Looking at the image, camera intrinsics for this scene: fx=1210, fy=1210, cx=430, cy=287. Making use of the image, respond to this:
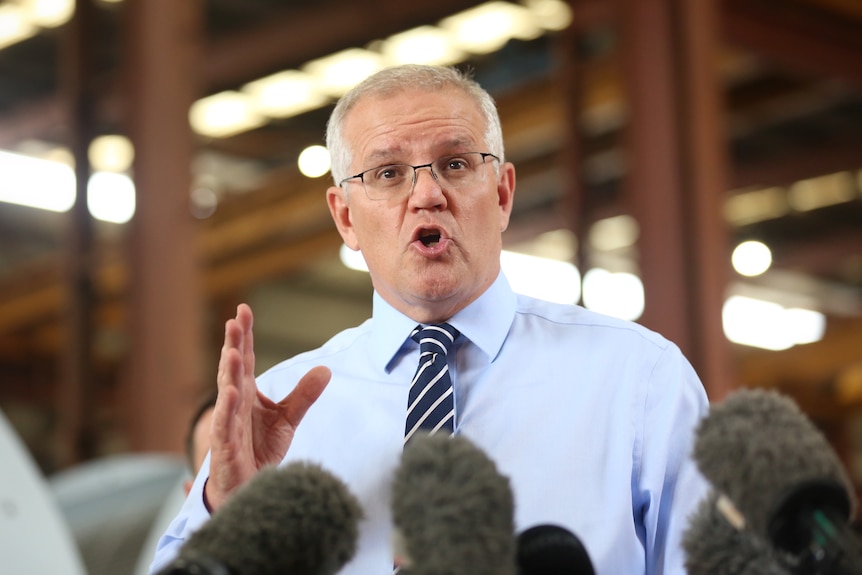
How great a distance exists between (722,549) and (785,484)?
0.56 feet

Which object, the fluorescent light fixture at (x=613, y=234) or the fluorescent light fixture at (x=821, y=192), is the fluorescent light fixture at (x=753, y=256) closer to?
the fluorescent light fixture at (x=821, y=192)

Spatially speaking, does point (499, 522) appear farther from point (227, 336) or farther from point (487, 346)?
point (487, 346)

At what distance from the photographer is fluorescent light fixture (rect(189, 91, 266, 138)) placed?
11891mm

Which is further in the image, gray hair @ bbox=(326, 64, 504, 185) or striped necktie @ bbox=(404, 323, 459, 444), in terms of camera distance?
gray hair @ bbox=(326, 64, 504, 185)

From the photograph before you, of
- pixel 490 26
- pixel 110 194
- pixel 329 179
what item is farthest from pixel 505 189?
pixel 110 194

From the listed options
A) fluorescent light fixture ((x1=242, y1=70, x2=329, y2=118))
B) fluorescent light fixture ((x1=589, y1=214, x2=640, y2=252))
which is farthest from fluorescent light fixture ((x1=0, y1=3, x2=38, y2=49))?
fluorescent light fixture ((x1=589, y1=214, x2=640, y2=252))

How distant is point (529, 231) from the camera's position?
1504 cm

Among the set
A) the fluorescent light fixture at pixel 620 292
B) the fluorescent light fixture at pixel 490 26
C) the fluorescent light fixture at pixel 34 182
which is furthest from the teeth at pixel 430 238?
the fluorescent light fixture at pixel 620 292

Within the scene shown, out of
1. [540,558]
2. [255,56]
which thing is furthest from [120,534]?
[255,56]

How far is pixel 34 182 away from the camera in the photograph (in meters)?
14.2

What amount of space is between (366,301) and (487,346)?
56.2 ft

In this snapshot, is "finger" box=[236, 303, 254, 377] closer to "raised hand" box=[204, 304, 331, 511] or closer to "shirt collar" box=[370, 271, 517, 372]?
"raised hand" box=[204, 304, 331, 511]

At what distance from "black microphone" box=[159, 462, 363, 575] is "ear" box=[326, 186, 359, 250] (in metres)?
0.98

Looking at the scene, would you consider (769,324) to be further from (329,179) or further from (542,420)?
(542,420)
